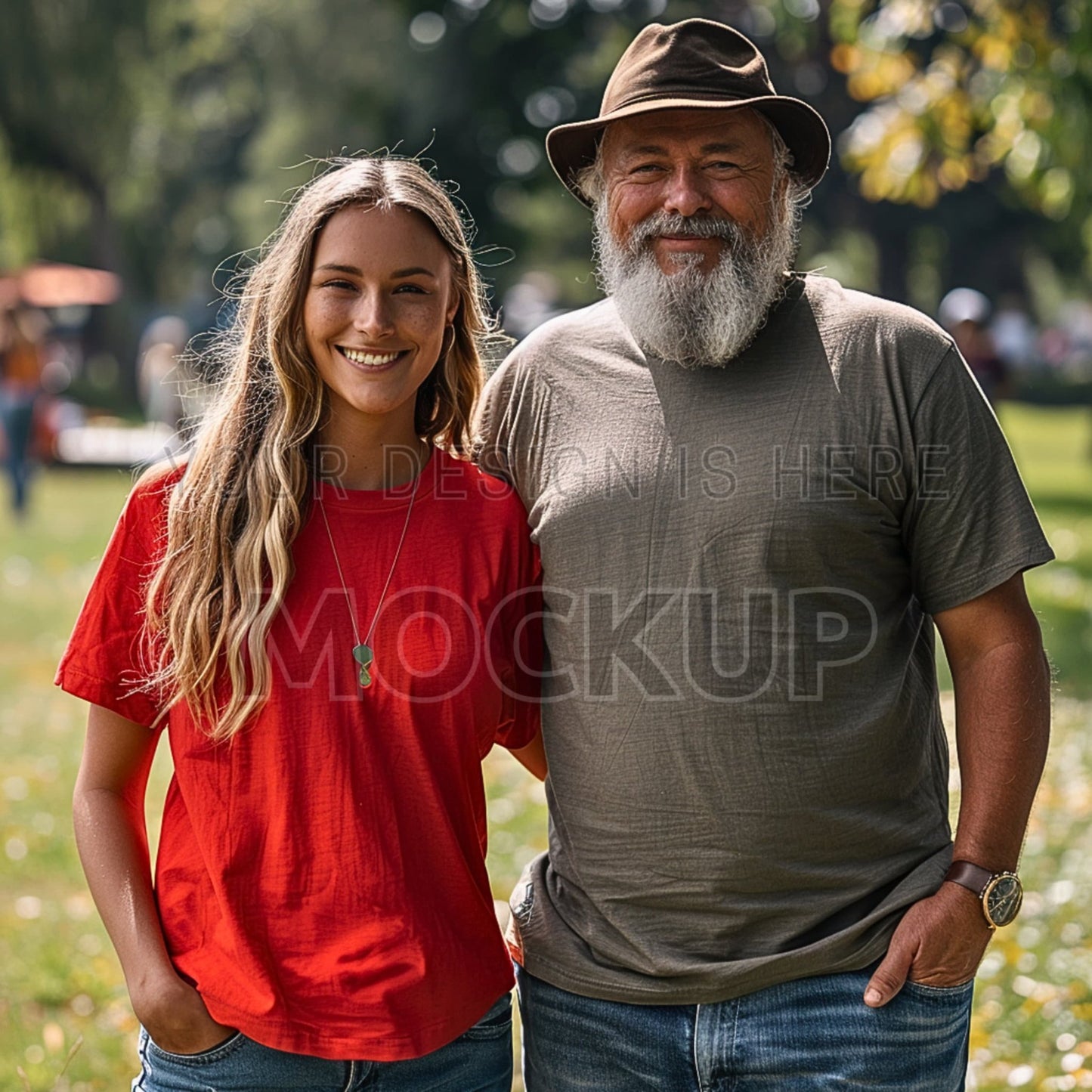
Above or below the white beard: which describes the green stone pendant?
below

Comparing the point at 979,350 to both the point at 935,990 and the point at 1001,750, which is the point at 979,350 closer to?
the point at 1001,750

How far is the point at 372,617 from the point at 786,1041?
103 centimetres

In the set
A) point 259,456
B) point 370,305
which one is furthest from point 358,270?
point 259,456

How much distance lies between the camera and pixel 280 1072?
2.53 meters

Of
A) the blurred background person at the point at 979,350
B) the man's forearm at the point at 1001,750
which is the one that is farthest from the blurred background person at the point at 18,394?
the man's forearm at the point at 1001,750

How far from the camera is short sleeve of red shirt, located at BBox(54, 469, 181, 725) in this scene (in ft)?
8.59

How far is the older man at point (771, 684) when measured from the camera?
266cm

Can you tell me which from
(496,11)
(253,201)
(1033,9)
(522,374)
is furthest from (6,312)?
(253,201)

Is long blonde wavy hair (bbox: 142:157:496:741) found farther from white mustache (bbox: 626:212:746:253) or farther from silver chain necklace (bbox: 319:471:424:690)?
white mustache (bbox: 626:212:746:253)

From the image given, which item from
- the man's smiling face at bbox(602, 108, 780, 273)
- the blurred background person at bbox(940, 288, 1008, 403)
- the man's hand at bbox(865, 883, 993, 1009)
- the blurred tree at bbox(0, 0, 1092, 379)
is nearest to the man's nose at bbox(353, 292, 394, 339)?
the man's smiling face at bbox(602, 108, 780, 273)

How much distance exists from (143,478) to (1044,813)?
17.6 ft

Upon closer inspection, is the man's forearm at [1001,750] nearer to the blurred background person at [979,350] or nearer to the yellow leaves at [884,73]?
the yellow leaves at [884,73]

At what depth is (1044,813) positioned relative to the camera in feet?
22.8

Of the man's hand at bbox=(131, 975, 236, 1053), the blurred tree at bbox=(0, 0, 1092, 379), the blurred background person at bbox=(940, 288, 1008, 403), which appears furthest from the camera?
the blurred background person at bbox=(940, 288, 1008, 403)
